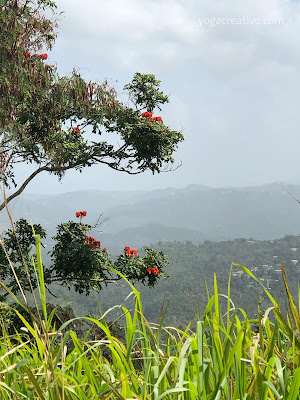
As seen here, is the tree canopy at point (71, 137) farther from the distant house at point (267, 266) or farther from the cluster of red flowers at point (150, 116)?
the distant house at point (267, 266)

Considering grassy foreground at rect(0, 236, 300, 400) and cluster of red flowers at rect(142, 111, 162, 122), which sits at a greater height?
cluster of red flowers at rect(142, 111, 162, 122)

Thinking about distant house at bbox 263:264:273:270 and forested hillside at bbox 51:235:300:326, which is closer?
forested hillside at bbox 51:235:300:326

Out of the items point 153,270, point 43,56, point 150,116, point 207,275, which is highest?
point 43,56

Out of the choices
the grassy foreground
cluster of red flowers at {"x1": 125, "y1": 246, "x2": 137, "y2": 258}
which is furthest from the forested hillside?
the grassy foreground

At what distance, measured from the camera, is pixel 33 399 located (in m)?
1.39

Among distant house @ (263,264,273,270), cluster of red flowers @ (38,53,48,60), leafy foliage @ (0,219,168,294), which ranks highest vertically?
cluster of red flowers @ (38,53,48,60)

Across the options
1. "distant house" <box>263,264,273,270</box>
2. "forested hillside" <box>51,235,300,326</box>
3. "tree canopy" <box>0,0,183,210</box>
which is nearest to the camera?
"tree canopy" <box>0,0,183,210</box>

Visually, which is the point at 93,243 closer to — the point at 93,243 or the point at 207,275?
the point at 93,243

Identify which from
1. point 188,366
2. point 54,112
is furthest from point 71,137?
point 188,366

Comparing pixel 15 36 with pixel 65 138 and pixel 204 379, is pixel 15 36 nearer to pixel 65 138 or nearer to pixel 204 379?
pixel 65 138

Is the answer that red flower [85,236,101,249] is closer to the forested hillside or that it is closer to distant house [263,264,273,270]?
the forested hillside

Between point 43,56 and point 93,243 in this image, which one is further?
point 93,243

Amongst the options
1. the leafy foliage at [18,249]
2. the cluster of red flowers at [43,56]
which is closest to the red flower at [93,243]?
the leafy foliage at [18,249]

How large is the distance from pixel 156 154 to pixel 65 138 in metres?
1.57
